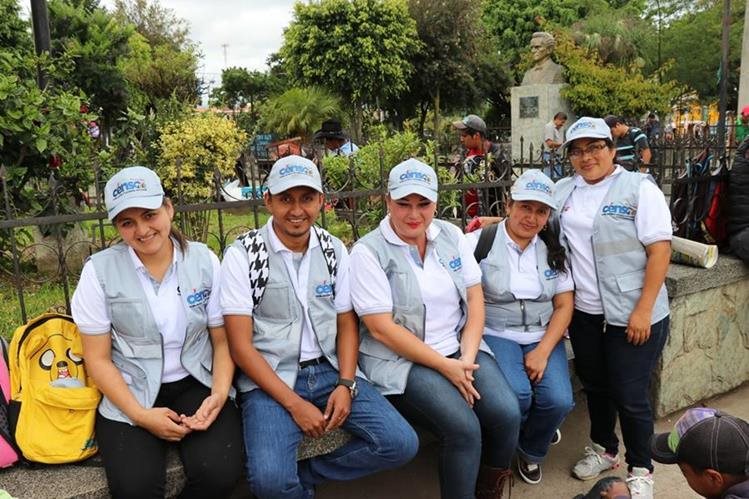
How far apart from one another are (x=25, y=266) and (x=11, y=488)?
410cm

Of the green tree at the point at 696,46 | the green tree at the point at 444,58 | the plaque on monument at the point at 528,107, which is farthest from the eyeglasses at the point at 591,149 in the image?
the green tree at the point at 696,46

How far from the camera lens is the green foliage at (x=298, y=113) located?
57.1 feet

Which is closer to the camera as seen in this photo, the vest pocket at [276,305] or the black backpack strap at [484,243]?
the vest pocket at [276,305]

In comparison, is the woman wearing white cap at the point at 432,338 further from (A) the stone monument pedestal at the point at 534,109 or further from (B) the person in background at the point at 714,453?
(A) the stone monument pedestal at the point at 534,109

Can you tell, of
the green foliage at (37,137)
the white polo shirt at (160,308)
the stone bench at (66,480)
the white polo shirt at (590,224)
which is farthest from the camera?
the green foliage at (37,137)

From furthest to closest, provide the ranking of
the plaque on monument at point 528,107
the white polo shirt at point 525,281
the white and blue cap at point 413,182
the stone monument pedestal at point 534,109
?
the plaque on monument at point 528,107 < the stone monument pedestal at point 534,109 < the white polo shirt at point 525,281 < the white and blue cap at point 413,182

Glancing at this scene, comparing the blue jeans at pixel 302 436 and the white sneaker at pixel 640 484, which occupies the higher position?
the blue jeans at pixel 302 436

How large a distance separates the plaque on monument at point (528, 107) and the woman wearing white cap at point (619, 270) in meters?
12.7

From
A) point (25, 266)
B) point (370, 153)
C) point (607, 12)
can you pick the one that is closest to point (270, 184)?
point (370, 153)

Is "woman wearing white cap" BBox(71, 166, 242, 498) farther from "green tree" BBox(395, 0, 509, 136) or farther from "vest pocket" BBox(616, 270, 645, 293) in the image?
"green tree" BBox(395, 0, 509, 136)

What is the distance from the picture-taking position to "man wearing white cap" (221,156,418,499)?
2461 millimetres

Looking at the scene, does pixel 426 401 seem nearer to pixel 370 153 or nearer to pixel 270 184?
pixel 270 184

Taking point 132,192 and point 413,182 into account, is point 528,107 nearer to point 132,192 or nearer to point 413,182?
point 413,182

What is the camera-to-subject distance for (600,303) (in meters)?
2.92
